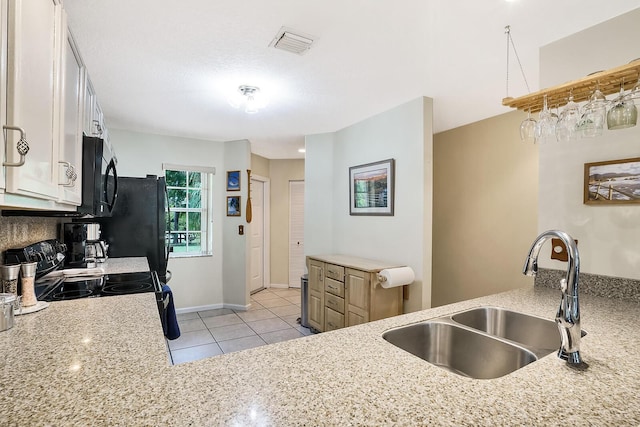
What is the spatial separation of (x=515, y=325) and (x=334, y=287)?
2035 mm

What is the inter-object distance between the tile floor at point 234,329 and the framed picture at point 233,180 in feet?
5.80

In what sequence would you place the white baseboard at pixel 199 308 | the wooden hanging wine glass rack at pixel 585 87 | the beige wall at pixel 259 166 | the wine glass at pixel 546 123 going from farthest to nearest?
the beige wall at pixel 259 166 → the white baseboard at pixel 199 308 → the wine glass at pixel 546 123 → the wooden hanging wine glass rack at pixel 585 87

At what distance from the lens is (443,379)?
87 centimetres

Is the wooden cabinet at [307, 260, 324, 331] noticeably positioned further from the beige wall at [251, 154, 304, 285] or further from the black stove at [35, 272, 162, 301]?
the beige wall at [251, 154, 304, 285]

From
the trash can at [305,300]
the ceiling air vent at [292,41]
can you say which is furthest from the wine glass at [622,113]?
the trash can at [305,300]

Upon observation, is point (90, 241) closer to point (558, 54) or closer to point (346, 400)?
point (346, 400)

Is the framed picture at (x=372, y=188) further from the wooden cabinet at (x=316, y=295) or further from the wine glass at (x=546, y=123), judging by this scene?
the wine glass at (x=546, y=123)

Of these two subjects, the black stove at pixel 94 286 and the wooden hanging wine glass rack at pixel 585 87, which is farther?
the black stove at pixel 94 286

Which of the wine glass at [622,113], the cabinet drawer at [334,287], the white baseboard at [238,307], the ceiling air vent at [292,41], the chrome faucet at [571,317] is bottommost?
the white baseboard at [238,307]

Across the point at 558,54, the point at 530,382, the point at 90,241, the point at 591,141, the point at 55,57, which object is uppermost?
the point at 558,54

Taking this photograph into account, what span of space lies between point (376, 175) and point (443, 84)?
44.0 inches

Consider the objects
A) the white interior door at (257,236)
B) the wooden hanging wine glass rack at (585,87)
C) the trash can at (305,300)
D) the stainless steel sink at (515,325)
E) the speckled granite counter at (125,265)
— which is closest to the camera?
the wooden hanging wine glass rack at (585,87)

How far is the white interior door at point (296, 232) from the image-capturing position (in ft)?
20.2

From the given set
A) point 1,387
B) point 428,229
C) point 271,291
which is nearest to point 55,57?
point 1,387
